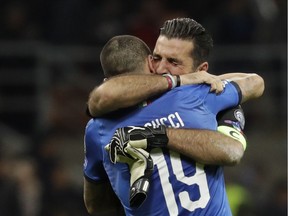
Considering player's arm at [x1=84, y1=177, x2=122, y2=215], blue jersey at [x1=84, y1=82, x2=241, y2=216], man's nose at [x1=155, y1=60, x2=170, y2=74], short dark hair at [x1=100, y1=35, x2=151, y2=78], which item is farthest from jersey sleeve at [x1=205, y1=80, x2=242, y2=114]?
player's arm at [x1=84, y1=177, x2=122, y2=215]

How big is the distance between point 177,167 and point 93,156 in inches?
19.9

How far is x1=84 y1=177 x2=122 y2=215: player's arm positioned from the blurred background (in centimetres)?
496

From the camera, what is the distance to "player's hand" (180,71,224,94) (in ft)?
15.4

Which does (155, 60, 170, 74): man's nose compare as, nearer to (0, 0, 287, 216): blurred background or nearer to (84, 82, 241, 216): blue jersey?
(84, 82, 241, 216): blue jersey

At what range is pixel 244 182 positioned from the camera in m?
10.3

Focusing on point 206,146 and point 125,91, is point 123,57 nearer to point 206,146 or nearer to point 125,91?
point 125,91

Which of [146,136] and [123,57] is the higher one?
[123,57]

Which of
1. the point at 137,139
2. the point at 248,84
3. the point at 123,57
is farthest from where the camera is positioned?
Answer: the point at 248,84

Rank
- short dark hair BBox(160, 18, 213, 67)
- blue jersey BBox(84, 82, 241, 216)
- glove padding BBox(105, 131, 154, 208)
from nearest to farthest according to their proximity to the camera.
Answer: glove padding BBox(105, 131, 154, 208) < blue jersey BBox(84, 82, 241, 216) < short dark hair BBox(160, 18, 213, 67)

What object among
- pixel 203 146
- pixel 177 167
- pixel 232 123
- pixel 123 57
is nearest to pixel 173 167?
pixel 177 167

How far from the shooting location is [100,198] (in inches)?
203

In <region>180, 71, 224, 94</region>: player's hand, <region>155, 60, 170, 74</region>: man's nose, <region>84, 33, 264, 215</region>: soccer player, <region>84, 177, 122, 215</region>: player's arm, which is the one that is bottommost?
<region>84, 177, 122, 215</region>: player's arm

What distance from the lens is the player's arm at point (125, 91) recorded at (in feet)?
14.7

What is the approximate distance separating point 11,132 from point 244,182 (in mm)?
2698
